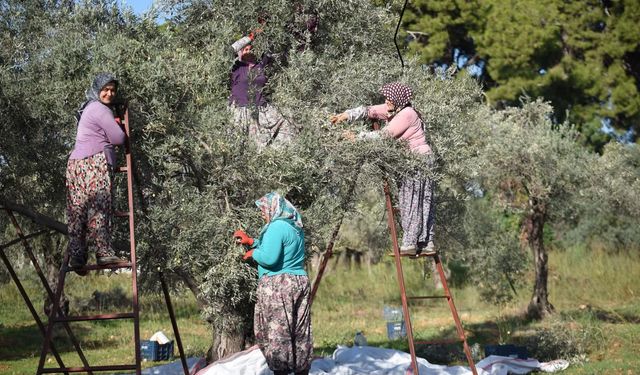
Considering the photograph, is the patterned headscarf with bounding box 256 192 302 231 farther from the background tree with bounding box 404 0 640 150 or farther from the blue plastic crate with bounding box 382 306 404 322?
the background tree with bounding box 404 0 640 150

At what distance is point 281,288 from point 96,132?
212 centimetres

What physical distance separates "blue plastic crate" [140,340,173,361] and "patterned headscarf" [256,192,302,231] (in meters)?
6.62

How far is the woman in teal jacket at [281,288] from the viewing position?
764cm

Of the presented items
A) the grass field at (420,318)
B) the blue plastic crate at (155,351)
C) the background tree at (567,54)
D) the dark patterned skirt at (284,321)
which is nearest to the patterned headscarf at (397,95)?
the dark patterned skirt at (284,321)

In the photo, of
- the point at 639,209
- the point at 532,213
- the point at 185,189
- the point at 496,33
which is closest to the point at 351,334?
the point at 532,213

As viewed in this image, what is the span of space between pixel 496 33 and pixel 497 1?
1.30 m

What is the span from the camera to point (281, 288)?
7.75 metres

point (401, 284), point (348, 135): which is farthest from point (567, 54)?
point (401, 284)

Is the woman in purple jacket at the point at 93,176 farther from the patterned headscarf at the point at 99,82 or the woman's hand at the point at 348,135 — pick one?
the woman's hand at the point at 348,135

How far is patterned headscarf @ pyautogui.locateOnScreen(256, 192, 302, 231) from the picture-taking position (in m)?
7.64

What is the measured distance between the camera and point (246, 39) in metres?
9.48

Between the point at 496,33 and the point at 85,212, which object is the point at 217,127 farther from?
the point at 496,33

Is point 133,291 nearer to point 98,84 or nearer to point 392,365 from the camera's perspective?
point 98,84

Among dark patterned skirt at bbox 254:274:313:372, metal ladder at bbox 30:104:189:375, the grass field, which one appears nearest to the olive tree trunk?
the grass field
